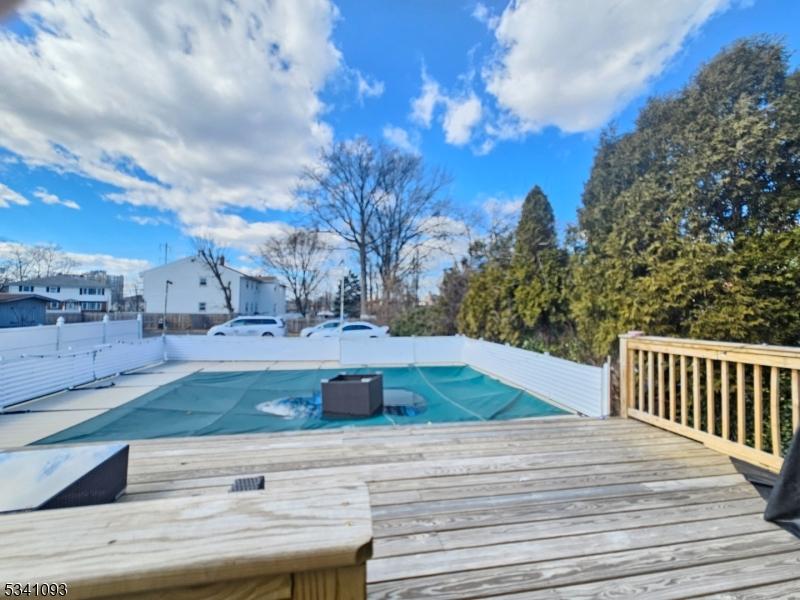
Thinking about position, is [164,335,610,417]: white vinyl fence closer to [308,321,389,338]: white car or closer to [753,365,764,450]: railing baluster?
[308,321,389,338]: white car

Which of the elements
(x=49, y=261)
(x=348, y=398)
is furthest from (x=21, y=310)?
(x=348, y=398)

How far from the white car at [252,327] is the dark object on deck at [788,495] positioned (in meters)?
15.1

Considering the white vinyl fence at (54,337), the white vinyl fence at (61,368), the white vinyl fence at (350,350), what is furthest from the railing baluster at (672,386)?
the white vinyl fence at (54,337)

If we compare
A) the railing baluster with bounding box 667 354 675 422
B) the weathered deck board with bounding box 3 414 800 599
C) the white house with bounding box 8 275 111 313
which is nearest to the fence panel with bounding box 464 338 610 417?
the railing baluster with bounding box 667 354 675 422

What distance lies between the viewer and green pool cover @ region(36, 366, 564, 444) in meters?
4.09

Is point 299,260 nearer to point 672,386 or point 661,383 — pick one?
point 661,383

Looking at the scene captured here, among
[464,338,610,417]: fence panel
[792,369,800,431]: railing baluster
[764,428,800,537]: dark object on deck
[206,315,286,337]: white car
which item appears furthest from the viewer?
[206,315,286,337]: white car

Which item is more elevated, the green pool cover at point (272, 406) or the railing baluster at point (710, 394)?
the railing baluster at point (710, 394)

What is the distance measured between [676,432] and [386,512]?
8.59ft

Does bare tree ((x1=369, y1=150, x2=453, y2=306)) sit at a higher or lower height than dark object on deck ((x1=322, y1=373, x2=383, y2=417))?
higher

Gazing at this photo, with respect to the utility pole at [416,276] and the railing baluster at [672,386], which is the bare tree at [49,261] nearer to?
the utility pole at [416,276]

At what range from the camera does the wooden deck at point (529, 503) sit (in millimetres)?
1411

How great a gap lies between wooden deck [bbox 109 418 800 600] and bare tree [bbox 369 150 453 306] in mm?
14512

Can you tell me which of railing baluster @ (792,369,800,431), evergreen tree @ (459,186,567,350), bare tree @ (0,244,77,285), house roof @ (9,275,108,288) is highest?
bare tree @ (0,244,77,285)
